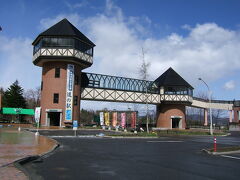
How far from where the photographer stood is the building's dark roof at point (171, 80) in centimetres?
5534

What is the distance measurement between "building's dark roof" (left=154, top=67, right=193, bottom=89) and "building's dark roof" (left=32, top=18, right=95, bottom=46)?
1800cm

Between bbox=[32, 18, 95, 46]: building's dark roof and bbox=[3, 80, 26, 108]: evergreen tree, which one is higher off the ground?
bbox=[32, 18, 95, 46]: building's dark roof

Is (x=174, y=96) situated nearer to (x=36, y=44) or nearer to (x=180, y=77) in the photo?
(x=180, y=77)

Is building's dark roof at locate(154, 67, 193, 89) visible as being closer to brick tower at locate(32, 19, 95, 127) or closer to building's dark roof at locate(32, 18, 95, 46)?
building's dark roof at locate(32, 18, 95, 46)

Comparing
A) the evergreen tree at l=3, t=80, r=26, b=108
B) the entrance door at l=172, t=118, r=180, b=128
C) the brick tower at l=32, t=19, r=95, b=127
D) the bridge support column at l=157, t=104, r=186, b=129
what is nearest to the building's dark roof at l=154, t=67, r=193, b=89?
the bridge support column at l=157, t=104, r=186, b=129

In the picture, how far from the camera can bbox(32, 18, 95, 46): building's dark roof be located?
1626 inches

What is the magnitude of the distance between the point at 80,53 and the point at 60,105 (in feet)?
28.2

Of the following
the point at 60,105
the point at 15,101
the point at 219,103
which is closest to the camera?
the point at 60,105

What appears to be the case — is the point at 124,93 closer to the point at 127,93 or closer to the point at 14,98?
the point at 127,93

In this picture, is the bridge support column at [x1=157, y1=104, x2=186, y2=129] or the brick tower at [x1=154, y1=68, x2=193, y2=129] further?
the bridge support column at [x1=157, y1=104, x2=186, y2=129]

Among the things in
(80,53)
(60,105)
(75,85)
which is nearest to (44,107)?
(60,105)

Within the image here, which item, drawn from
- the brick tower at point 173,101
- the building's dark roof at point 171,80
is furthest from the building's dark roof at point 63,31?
the brick tower at point 173,101

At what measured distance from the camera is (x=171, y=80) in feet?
185

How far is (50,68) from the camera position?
4225cm
